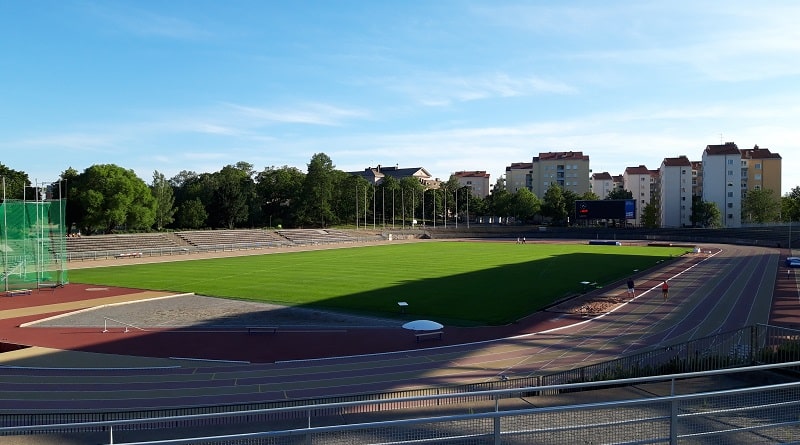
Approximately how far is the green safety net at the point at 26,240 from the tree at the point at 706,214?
103745 mm

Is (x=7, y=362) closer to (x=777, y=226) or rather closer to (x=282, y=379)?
(x=282, y=379)

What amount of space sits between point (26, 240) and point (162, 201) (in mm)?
55757

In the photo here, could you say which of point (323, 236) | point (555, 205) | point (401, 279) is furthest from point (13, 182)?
point (555, 205)

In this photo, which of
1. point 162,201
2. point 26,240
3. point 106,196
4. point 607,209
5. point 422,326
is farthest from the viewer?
point 607,209

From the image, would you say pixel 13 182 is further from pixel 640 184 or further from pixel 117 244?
pixel 640 184

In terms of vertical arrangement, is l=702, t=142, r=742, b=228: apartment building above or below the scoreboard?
Answer: above

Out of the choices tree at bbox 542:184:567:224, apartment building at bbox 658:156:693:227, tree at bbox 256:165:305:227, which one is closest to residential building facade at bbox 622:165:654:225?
apartment building at bbox 658:156:693:227

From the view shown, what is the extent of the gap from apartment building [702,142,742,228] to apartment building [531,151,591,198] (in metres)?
34.1

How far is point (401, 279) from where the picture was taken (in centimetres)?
4641

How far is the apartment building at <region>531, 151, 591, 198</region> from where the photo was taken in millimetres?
147000

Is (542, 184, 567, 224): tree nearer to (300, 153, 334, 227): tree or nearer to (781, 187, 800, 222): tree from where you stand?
(781, 187, 800, 222): tree

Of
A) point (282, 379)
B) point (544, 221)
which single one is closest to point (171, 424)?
point (282, 379)

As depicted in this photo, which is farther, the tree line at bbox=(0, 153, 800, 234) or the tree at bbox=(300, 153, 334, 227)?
the tree at bbox=(300, 153, 334, 227)

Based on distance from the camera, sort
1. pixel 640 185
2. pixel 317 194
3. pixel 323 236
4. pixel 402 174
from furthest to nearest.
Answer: pixel 402 174
pixel 640 185
pixel 317 194
pixel 323 236
